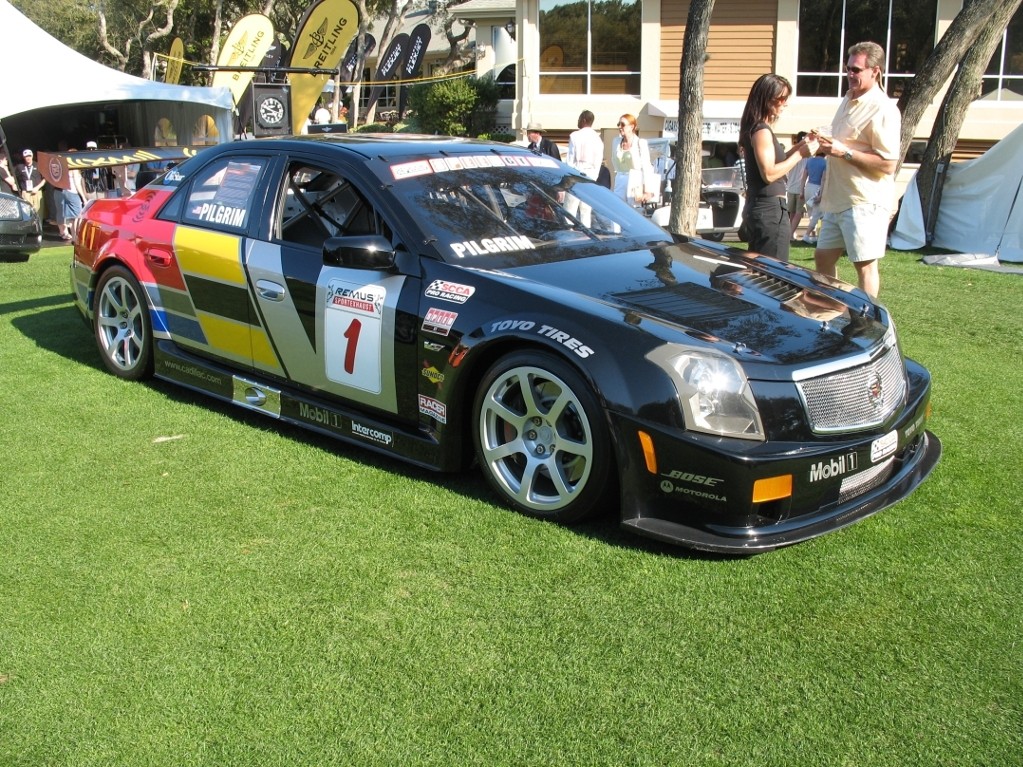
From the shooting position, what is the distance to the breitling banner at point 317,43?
2227 centimetres

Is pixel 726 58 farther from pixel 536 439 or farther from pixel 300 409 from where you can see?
pixel 536 439

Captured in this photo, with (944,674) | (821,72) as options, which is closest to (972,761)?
(944,674)

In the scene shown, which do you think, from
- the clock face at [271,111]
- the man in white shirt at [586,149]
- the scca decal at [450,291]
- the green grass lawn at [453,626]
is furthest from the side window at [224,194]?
the clock face at [271,111]

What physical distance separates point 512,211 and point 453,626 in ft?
7.61

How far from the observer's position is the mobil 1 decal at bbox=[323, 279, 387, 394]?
4.57m

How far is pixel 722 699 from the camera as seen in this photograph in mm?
2902

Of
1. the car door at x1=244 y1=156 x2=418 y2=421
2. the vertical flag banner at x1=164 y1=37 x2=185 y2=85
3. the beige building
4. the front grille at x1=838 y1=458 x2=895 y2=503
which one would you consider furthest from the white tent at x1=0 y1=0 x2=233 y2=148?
the front grille at x1=838 y1=458 x2=895 y2=503

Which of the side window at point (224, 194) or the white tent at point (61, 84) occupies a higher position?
Answer: the white tent at point (61, 84)

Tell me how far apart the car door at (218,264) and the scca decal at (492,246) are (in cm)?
120

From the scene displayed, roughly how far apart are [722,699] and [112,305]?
4.71m

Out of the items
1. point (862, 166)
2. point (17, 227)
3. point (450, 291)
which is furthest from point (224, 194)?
point (17, 227)

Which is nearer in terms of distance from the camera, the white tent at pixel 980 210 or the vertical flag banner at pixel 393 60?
the white tent at pixel 980 210

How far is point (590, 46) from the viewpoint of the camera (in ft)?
84.6

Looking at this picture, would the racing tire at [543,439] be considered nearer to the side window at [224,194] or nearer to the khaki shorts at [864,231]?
the side window at [224,194]
